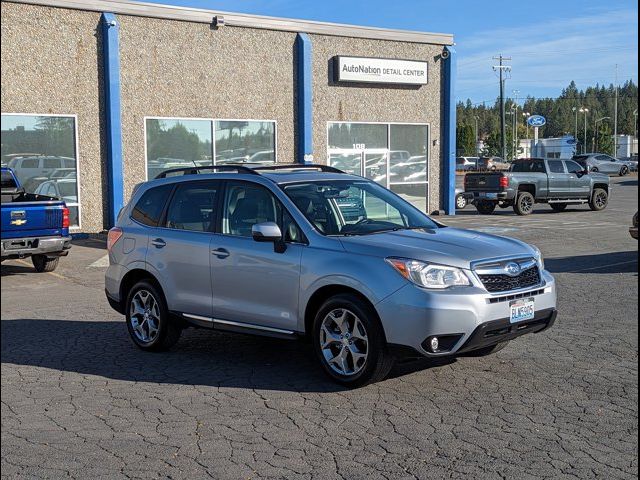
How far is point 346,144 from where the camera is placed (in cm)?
2461

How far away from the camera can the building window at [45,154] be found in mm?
Answer: 18844

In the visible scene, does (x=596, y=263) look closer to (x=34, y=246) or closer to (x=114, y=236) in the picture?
(x=114, y=236)

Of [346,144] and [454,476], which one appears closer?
[454,476]

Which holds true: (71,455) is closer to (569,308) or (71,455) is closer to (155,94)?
(569,308)

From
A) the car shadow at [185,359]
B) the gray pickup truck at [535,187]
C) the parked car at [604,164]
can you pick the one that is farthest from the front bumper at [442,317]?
the parked car at [604,164]

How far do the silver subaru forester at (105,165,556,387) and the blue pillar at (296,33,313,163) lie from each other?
15226 mm

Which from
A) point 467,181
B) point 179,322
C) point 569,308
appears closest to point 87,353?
point 179,322

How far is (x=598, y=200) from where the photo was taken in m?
28.5

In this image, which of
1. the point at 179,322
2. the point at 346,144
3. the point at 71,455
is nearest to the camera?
the point at 71,455

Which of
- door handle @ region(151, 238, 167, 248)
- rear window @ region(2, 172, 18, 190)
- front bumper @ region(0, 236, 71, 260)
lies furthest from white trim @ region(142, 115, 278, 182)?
door handle @ region(151, 238, 167, 248)

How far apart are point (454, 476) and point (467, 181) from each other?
23667 mm

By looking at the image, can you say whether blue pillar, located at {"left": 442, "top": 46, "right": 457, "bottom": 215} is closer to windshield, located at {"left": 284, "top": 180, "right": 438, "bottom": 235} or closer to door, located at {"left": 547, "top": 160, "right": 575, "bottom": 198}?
door, located at {"left": 547, "top": 160, "right": 575, "bottom": 198}

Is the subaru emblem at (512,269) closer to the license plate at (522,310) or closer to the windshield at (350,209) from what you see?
the license plate at (522,310)

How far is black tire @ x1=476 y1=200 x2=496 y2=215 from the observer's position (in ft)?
88.5
